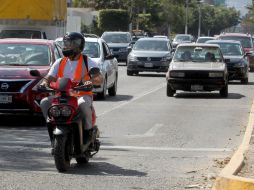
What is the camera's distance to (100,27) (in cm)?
8194

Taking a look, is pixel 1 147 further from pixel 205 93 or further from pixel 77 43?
pixel 205 93

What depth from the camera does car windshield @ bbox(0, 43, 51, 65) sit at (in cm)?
1702

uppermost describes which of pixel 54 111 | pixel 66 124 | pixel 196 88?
pixel 54 111

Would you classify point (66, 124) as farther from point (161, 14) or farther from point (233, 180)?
point (161, 14)

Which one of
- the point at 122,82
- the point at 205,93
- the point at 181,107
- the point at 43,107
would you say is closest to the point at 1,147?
the point at 43,107

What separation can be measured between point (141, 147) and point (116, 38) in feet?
108

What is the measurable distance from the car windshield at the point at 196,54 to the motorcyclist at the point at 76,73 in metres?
13.9

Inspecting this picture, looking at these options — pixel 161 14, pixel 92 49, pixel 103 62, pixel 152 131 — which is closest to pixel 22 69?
pixel 152 131

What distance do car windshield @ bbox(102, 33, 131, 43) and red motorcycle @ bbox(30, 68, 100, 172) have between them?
35082mm

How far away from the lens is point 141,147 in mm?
13547

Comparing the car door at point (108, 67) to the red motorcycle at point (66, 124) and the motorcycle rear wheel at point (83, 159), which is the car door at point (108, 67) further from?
the red motorcycle at point (66, 124)

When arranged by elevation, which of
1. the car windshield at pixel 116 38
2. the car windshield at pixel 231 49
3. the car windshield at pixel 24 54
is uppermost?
the car windshield at pixel 24 54

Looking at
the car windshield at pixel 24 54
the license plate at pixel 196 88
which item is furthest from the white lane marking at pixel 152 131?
the license plate at pixel 196 88

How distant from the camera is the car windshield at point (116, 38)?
4612 centimetres
